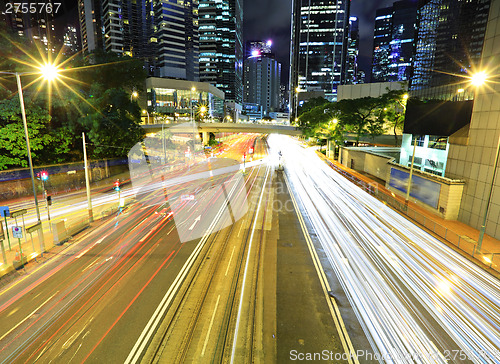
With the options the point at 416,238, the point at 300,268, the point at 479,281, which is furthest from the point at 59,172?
the point at 479,281

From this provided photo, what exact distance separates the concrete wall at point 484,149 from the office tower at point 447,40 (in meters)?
1.43

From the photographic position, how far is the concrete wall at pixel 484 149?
18828 mm

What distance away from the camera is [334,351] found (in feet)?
Result: 28.8

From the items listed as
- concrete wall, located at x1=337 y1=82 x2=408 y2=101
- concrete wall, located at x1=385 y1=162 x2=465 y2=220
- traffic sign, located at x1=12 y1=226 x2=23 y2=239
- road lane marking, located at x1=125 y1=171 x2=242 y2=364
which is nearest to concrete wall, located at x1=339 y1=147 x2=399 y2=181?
concrete wall, located at x1=385 y1=162 x2=465 y2=220

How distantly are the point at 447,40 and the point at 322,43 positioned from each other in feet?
625

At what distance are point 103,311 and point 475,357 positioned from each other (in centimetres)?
1374

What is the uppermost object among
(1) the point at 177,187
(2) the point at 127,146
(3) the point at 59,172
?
(2) the point at 127,146

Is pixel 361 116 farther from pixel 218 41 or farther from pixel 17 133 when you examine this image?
pixel 218 41

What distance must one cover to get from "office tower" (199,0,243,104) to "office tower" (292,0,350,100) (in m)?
52.0

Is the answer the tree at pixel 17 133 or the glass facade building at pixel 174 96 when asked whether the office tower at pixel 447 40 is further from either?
the glass facade building at pixel 174 96

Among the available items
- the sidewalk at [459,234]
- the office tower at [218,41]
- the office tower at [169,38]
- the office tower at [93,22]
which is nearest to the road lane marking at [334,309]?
the sidewalk at [459,234]

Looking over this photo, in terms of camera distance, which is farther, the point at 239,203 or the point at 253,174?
the point at 253,174

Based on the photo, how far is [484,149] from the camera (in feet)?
65.5

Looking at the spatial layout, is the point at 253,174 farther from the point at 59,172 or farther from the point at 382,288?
the point at 382,288
